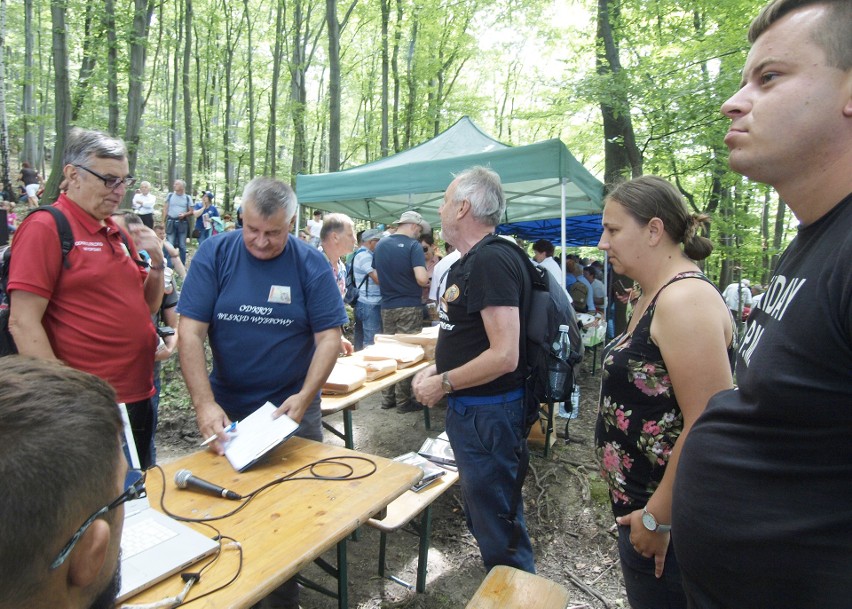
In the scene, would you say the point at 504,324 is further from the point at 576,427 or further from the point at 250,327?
the point at 576,427

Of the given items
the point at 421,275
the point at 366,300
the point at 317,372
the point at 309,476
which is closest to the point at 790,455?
the point at 309,476

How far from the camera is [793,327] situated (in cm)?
81

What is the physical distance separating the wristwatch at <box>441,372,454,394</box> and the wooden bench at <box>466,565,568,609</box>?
71 cm

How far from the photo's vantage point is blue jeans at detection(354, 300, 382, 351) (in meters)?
6.00

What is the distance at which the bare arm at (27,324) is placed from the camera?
1.89 meters

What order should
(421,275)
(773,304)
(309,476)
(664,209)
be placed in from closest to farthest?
(773,304)
(664,209)
(309,476)
(421,275)

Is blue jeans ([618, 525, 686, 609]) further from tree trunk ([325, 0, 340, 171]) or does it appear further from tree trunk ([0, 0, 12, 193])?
tree trunk ([0, 0, 12, 193])

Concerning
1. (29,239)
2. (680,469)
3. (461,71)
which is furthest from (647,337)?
(461,71)

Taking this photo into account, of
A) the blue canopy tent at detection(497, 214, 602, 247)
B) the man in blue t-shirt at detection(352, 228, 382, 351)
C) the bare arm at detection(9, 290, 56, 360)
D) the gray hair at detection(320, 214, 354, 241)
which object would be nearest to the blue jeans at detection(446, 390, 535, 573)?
the bare arm at detection(9, 290, 56, 360)

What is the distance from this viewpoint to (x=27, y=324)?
74.9 inches

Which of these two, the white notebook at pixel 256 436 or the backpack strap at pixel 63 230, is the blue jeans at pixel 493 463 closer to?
the white notebook at pixel 256 436

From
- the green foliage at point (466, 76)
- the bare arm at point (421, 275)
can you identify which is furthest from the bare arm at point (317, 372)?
the green foliage at point (466, 76)

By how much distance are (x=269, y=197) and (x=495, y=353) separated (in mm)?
1179

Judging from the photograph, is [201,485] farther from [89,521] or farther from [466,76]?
[466,76]
